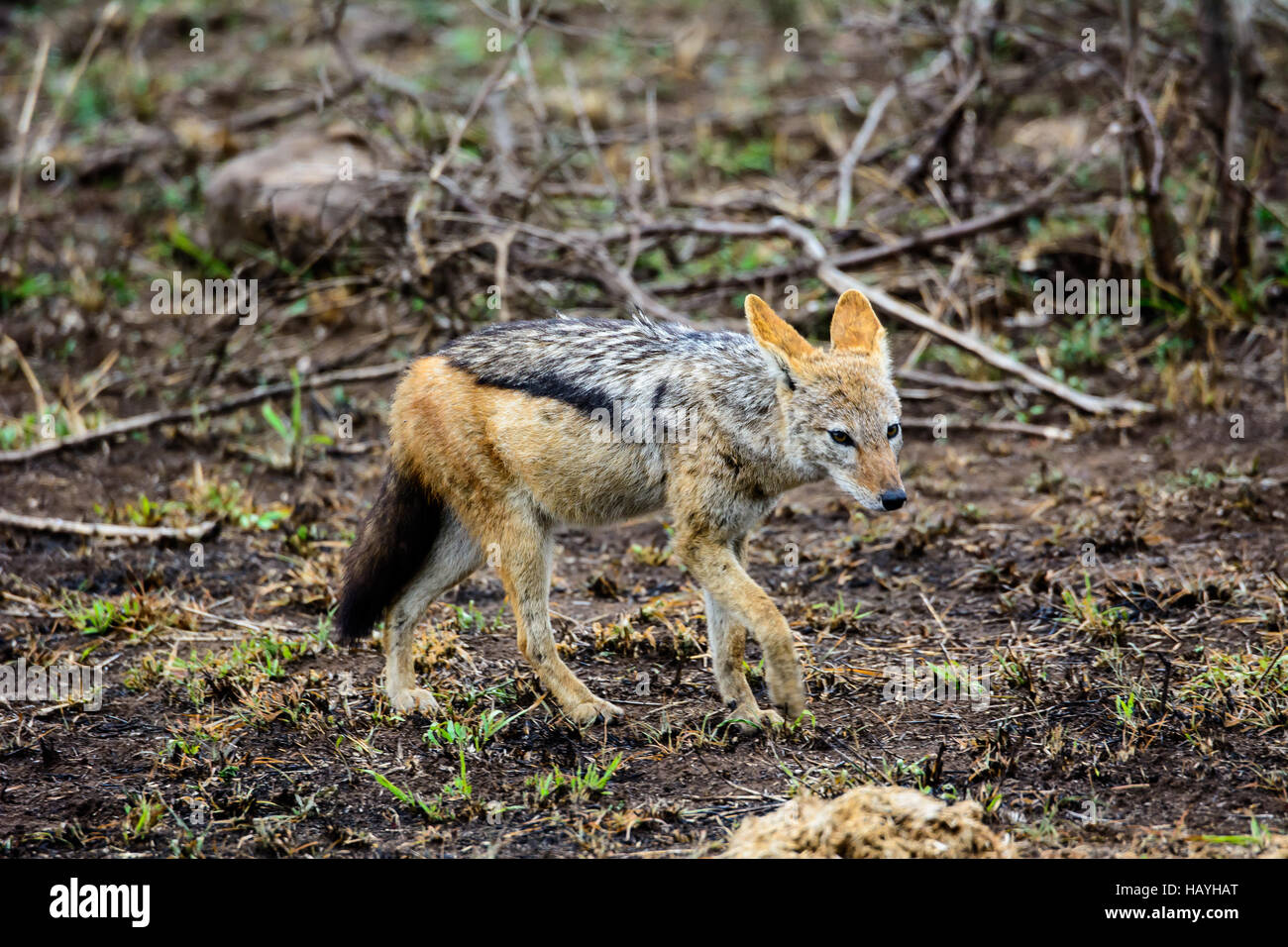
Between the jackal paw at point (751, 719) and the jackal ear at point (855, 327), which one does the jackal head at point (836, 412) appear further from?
the jackal paw at point (751, 719)

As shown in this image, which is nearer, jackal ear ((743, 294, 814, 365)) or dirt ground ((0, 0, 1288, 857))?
dirt ground ((0, 0, 1288, 857))

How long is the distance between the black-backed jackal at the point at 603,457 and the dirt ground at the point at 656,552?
0.41 meters

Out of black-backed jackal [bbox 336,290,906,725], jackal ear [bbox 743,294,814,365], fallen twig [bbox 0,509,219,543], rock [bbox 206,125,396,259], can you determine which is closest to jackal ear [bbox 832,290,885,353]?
black-backed jackal [bbox 336,290,906,725]

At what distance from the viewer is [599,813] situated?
4.94 metres

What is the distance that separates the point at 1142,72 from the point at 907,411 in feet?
10.8

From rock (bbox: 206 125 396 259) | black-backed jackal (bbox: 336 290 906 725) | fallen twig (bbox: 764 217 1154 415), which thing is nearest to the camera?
black-backed jackal (bbox: 336 290 906 725)

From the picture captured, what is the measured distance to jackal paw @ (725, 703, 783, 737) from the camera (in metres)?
5.59

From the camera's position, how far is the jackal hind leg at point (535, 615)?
5785 millimetres

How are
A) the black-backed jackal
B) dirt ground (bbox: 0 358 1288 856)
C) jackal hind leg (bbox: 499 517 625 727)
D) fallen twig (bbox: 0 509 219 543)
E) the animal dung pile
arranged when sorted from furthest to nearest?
fallen twig (bbox: 0 509 219 543), jackal hind leg (bbox: 499 517 625 727), the black-backed jackal, dirt ground (bbox: 0 358 1288 856), the animal dung pile

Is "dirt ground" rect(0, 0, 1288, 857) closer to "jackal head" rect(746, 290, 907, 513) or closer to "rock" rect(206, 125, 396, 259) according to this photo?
"rock" rect(206, 125, 396, 259)

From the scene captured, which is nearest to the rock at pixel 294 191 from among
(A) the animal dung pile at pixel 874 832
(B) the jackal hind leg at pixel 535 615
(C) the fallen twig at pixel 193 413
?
(C) the fallen twig at pixel 193 413

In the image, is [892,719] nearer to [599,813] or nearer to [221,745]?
[599,813]

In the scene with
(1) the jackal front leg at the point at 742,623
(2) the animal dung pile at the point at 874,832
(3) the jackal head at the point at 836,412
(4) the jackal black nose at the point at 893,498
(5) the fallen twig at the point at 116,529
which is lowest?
(2) the animal dung pile at the point at 874,832

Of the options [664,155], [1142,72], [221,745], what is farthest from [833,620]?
[664,155]
